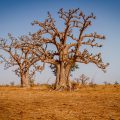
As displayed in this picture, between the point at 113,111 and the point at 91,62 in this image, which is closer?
the point at 113,111

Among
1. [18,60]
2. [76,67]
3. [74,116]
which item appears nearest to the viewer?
[74,116]

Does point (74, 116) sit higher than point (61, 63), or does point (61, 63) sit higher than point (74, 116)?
point (61, 63)

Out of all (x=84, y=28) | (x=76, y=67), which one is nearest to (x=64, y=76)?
(x=84, y=28)

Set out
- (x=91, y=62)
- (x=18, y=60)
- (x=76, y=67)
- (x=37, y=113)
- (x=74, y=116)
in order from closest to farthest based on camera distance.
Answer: (x=74, y=116) → (x=37, y=113) → (x=91, y=62) → (x=18, y=60) → (x=76, y=67)

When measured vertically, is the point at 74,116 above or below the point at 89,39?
below

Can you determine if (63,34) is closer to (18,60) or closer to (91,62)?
(91,62)

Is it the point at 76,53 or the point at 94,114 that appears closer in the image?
the point at 94,114

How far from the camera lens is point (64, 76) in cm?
2148

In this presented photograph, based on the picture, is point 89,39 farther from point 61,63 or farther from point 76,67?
point 76,67

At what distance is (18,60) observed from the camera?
30016 millimetres

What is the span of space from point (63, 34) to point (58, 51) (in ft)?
4.79

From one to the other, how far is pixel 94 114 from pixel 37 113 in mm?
1687

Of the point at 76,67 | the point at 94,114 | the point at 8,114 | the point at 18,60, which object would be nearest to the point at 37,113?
the point at 8,114

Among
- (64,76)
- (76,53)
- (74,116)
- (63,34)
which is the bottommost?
(74,116)
